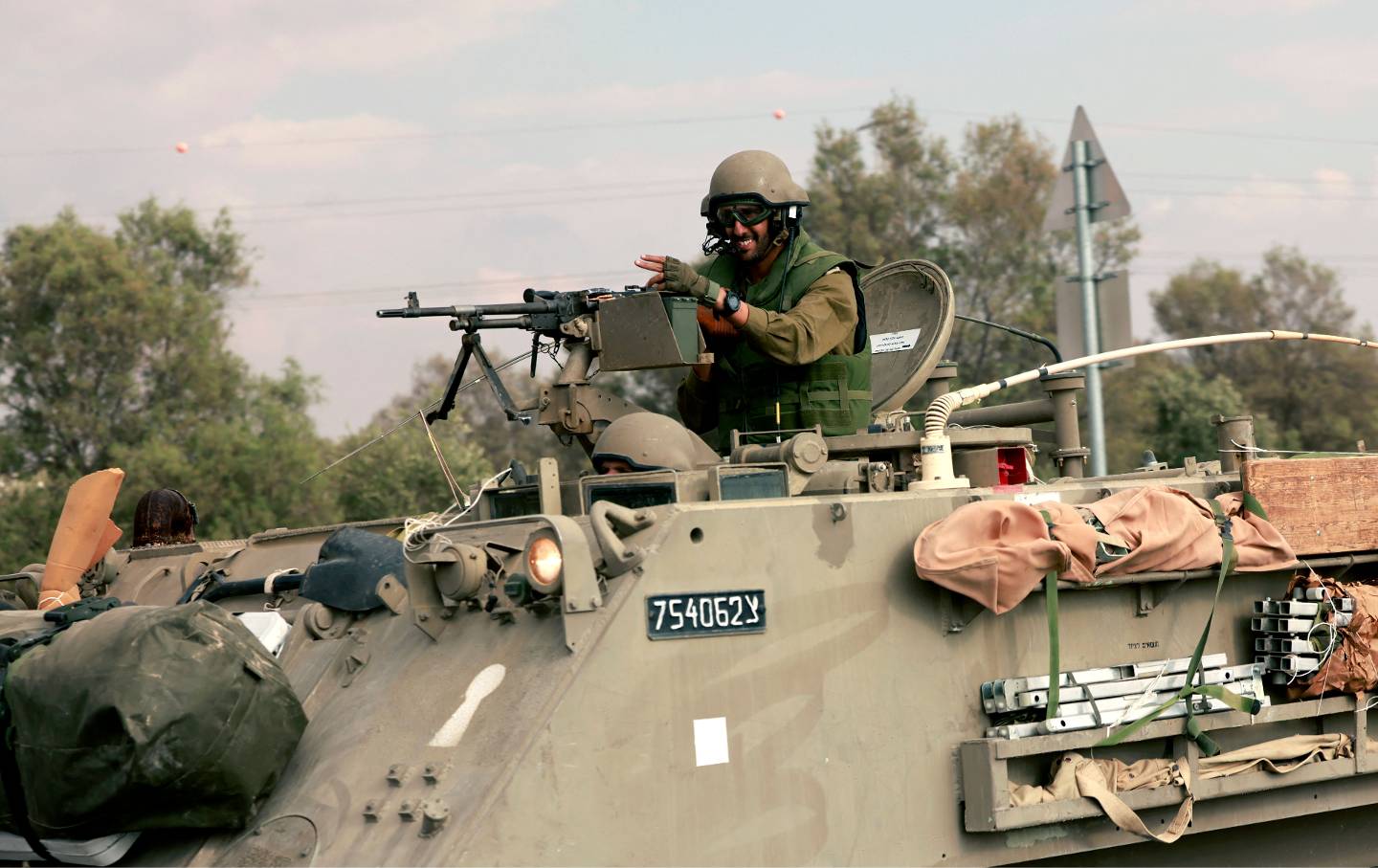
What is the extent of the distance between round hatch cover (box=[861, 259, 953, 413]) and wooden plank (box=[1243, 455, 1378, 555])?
74.9 inches

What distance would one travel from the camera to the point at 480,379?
23.7 feet

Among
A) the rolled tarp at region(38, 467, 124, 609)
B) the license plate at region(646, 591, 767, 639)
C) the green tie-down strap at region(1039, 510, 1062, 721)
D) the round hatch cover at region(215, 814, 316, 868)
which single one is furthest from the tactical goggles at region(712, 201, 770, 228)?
the round hatch cover at region(215, 814, 316, 868)

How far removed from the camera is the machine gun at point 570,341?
6.78m

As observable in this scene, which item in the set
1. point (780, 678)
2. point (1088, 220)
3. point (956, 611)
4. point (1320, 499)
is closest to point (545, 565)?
point (780, 678)

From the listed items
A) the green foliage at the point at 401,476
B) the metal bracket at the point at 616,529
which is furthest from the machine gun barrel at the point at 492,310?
the green foliage at the point at 401,476

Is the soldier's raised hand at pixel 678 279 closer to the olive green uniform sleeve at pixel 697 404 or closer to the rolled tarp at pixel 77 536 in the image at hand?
the olive green uniform sleeve at pixel 697 404

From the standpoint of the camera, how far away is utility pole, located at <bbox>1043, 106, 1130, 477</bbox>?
39.3ft

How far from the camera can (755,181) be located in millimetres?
7465

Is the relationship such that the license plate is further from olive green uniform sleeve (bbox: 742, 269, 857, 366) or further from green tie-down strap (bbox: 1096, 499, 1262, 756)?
olive green uniform sleeve (bbox: 742, 269, 857, 366)

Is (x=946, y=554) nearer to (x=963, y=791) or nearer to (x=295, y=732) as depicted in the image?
(x=963, y=791)

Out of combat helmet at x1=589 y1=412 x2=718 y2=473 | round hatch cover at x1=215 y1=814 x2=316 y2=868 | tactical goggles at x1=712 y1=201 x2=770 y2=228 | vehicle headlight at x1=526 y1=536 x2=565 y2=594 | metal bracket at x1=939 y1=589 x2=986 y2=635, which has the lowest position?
round hatch cover at x1=215 y1=814 x2=316 y2=868

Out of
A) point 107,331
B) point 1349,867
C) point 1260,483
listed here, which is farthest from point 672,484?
point 107,331

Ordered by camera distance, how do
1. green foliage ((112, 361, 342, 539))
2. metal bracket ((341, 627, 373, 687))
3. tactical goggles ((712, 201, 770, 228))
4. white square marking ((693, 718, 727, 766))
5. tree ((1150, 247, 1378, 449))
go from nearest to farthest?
white square marking ((693, 718, 727, 766)) < metal bracket ((341, 627, 373, 687)) < tactical goggles ((712, 201, 770, 228)) < green foliage ((112, 361, 342, 539)) < tree ((1150, 247, 1378, 449))

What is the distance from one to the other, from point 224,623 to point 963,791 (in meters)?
A: 2.50
